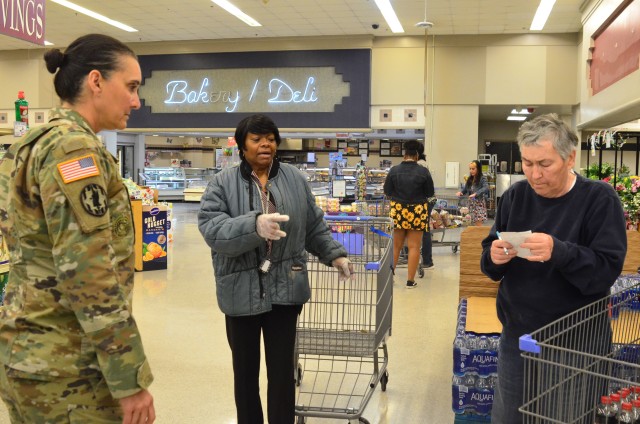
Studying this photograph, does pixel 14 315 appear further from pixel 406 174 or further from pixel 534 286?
pixel 406 174

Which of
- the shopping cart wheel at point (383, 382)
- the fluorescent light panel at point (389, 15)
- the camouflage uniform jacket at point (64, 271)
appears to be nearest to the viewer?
the camouflage uniform jacket at point (64, 271)

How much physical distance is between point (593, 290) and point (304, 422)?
197 centimetres

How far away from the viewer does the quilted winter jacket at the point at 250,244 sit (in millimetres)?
2756

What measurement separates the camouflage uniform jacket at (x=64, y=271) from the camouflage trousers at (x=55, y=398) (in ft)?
0.08

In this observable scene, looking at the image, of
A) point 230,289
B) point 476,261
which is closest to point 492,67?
point 476,261

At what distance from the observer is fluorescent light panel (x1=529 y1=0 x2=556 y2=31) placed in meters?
11.4

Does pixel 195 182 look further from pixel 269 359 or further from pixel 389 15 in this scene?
pixel 269 359

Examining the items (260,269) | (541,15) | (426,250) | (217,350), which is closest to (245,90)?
(541,15)

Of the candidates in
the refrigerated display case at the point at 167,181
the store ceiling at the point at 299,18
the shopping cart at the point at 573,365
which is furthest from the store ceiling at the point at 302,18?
the shopping cart at the point at 573,365

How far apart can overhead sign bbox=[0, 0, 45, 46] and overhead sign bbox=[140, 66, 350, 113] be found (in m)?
9.58

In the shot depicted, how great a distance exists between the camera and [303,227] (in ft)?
9.75

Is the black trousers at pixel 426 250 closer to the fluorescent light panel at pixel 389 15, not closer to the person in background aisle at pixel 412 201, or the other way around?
the person in background aisle at pixel 412 201

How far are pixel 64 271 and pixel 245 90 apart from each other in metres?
13.5

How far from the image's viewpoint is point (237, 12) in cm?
1245
